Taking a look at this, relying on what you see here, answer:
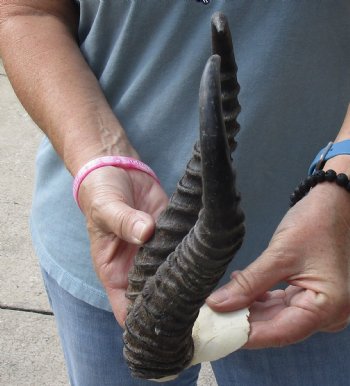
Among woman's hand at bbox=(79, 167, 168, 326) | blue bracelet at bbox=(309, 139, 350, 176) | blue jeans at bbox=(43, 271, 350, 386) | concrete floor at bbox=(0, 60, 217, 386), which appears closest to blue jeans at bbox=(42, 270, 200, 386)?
blue jeans at bbox=(43, 271, 350, 386)

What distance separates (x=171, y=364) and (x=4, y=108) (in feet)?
14.8

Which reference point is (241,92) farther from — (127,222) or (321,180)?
(127,222)

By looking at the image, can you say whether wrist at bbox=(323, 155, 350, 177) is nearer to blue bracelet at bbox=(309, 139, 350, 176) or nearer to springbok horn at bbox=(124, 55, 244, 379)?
blue bracelet at bbox=(309, 139, 350, 176)

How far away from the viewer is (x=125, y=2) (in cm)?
162

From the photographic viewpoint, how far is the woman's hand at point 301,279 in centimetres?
132

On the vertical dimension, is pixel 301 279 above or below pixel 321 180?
below

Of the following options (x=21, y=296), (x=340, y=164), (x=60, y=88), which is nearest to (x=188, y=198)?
(x=340, y=164)

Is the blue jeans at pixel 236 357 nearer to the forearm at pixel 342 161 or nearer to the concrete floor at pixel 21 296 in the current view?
the forearm at pixel 342 161

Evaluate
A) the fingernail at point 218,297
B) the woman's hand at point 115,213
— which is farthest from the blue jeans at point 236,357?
the fingernail at point 218,297

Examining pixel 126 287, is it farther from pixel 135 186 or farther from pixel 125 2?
pixel 125 2

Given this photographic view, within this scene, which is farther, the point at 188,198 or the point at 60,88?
the point at 60,88

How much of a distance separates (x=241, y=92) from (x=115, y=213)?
40 centimetres

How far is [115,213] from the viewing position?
1432 mm

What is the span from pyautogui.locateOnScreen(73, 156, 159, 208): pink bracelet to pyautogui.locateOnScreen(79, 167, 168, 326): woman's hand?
0.04 feet
